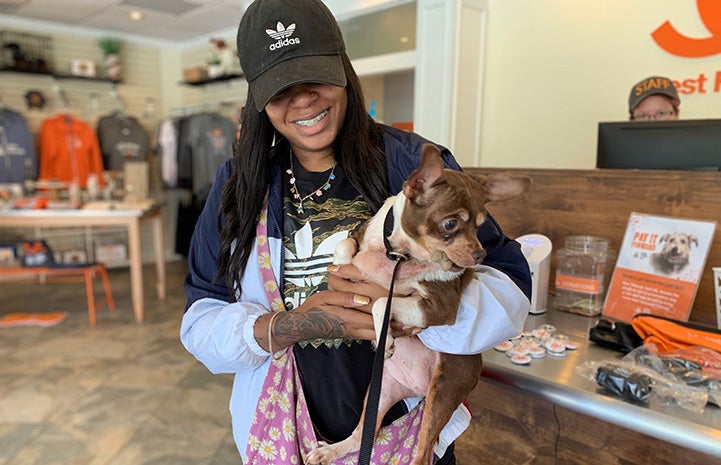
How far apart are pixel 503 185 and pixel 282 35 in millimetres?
565

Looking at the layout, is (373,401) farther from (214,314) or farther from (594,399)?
(594,399)

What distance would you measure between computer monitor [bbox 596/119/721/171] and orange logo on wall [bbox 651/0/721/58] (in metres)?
1.59

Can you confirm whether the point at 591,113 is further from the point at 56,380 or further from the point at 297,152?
the point at 56,380

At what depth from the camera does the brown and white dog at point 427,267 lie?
0.96 m

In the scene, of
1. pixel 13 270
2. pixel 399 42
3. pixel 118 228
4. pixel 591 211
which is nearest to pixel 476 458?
pixel 591 211

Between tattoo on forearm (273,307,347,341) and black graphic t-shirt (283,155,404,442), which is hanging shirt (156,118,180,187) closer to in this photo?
black graphic t-shirt (283,155,404,442)

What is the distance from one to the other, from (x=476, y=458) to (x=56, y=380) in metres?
3.43

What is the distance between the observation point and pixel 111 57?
704 cm

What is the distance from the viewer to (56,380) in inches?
147

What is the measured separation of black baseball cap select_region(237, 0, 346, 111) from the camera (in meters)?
0.98

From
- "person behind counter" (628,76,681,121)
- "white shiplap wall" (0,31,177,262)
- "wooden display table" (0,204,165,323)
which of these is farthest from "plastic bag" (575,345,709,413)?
"white shiplap wall" (0,31,177,262)

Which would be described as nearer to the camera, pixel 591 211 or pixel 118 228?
pixel 591 211

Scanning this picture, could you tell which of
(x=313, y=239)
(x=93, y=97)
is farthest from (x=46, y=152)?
(x=313, y=239)

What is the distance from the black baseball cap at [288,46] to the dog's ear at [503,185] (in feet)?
1.26
